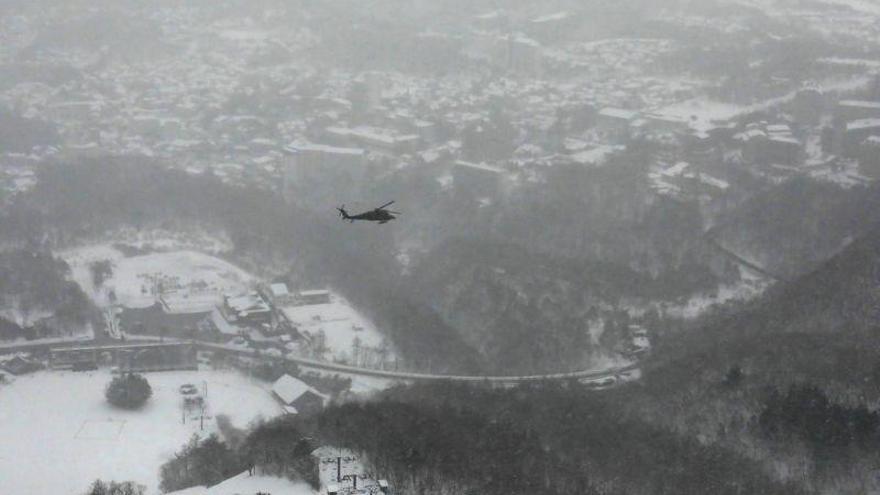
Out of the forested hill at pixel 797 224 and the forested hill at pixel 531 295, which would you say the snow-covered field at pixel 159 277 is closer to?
the forested hill at pixel 531 295

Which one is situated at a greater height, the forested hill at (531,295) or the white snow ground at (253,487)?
the white snow ground at (253,487)

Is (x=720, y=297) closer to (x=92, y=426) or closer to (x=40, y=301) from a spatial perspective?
(x=92, y=426)

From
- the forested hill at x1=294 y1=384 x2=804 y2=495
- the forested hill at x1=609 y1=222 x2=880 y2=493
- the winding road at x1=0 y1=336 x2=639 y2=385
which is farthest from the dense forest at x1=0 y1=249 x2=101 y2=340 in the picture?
the forested hill at x1=609 y1=222 x2=880 y2=493

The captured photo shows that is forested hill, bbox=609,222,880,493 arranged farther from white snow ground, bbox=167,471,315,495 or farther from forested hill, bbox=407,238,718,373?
white snow ground, bbox=167,471,315,495

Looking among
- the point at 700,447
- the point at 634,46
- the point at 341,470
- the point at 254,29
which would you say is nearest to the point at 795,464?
the point at 700,447

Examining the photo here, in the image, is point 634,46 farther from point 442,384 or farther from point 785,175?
point 442,384

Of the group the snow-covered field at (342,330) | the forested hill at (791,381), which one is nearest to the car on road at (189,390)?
the snow-covered field at (342,330)

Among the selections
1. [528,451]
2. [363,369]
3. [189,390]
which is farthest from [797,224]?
[189,390]
